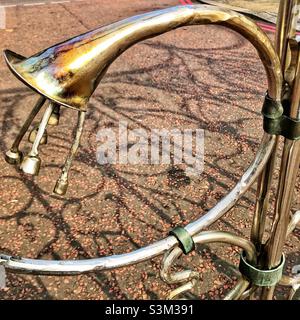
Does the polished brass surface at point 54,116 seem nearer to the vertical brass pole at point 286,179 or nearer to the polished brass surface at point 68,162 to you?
the polished brass surface at point 68,162

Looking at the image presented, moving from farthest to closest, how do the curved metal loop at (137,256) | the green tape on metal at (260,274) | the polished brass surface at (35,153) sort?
the green tape on metal at (260,274)
the curved metal loop at (137,256)
the polished brass surface at (35,153)

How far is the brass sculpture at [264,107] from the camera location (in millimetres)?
892

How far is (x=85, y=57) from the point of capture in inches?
35.1

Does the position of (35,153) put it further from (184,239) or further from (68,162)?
(184,239)

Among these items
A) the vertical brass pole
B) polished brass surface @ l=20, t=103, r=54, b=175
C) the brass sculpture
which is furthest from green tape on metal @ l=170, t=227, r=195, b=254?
polished brass surface @ l=20, t=103, r=54, b=175

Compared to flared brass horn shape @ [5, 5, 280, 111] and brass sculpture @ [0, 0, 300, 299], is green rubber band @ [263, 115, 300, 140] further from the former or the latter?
flared brass horn shape @ [5, 5, 280, 111]

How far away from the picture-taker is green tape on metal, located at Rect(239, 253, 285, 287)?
4.65 ft

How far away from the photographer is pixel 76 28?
23.7 feet

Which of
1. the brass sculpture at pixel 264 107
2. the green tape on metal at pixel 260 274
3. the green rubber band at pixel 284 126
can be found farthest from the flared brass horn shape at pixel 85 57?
the green tape on metal at pixel 260 274

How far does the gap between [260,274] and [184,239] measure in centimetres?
40

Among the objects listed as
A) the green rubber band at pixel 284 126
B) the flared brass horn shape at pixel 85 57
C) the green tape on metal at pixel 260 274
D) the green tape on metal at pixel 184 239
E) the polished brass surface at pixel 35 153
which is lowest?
the green tape on metal at pixel 260 274

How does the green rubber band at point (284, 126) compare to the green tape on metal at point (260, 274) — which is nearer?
the green rubber band at point (284, 126)

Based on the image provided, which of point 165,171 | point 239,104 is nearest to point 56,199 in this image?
point 165,171
